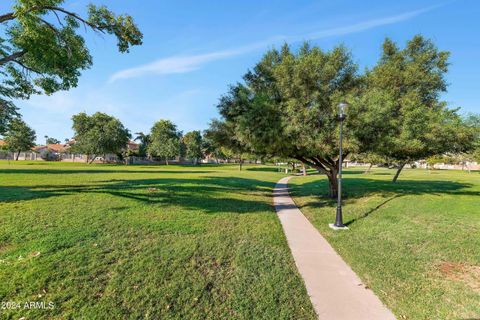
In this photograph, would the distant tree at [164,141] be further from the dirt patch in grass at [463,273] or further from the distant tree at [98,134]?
the dirt patch in grass at [463,273]

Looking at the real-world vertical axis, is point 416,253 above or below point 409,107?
below

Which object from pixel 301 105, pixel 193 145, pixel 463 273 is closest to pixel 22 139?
pixel 193 145

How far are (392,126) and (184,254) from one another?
10.2 m

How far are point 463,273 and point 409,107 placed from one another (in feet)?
28.2

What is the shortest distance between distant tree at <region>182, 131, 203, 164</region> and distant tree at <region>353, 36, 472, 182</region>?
56258mm

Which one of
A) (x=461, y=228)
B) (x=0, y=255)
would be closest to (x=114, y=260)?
(x=0, y=255)

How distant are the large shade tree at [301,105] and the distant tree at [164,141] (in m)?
52.7

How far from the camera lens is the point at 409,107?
1107 centimetres

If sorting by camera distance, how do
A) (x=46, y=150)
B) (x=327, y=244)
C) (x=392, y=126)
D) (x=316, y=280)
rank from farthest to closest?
1. (x=46, y=150)
2. (x=392, y=126)
3. (x=327, y=244)
4. (x=316, y=280)

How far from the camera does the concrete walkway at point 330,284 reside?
3.44m

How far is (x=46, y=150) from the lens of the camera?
77250mm

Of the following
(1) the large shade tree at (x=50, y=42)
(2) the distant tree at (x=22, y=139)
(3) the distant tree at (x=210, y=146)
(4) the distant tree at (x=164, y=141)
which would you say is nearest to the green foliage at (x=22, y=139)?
(2) the distant tree at (x=22, y=139)

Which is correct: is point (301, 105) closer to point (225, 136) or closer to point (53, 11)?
point (225, 136)

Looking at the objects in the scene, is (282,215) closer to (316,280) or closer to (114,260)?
(316,280)
